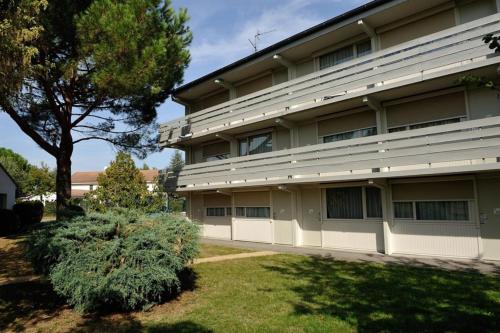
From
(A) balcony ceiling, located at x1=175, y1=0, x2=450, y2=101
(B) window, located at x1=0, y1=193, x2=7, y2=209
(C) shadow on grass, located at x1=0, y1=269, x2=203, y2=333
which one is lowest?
(C) shadow on grass, located at x1=0, y1=269, x2=203, y2=333

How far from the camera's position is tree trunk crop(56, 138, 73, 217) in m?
16.9

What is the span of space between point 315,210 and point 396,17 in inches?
350

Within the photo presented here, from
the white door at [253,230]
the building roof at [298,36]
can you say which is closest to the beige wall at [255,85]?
the building roof at [298,36]

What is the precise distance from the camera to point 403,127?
548 inches

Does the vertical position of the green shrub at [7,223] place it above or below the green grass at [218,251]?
above

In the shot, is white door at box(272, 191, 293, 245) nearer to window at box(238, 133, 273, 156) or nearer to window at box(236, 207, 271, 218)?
window at box(236, 207, 271, 218)

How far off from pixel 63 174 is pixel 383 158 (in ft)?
47.3

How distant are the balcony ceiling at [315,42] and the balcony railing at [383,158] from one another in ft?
16.1

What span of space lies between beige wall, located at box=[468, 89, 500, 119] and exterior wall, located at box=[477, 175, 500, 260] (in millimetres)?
2125

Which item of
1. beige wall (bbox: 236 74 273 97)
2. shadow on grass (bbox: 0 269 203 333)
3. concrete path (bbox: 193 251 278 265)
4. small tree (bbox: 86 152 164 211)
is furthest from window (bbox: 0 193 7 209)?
concrete path (bbox: 193 251 278 265)

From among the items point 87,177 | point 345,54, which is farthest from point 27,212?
point 87,177

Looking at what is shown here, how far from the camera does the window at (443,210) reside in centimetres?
1247

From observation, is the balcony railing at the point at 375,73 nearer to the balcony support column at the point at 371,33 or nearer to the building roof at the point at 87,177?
the balcony support column at the point at 371,33

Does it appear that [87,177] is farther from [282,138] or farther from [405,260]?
[405,260]
